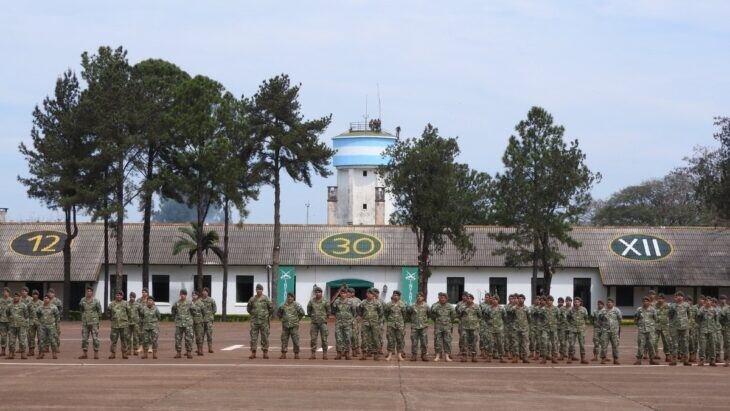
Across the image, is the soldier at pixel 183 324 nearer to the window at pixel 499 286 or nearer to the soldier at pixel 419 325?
the soldier at pixel 419 325

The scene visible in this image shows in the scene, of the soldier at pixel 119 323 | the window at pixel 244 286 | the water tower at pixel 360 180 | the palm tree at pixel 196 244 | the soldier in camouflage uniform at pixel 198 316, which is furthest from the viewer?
the water tower at pixel 360 180

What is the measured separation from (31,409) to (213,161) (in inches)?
1683

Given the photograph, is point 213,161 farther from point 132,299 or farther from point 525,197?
point 132,299

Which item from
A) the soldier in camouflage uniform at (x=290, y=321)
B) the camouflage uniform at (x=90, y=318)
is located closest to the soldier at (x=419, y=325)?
the soldier in camouflage uniform at (x=290, y=321)

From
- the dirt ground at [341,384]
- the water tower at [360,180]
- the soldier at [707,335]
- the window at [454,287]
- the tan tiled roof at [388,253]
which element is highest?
the water tower at [360,180]

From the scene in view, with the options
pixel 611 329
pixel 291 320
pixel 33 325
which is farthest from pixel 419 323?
pixel 33 325

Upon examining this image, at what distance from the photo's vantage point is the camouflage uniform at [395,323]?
108ft

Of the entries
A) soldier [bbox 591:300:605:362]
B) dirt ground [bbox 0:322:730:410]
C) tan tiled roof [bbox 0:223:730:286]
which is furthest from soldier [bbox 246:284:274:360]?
tan tiled roof [bbox 0:223:730:286]

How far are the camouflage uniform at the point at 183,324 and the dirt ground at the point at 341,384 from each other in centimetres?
59

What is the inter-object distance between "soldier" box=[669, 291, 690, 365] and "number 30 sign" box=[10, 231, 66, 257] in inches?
1836

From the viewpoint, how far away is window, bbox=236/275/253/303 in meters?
72.2

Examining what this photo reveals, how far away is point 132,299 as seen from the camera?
32.4 metres

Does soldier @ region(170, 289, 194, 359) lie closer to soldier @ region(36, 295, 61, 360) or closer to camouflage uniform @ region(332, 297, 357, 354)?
soldier @ region(36, 295, 61, 360)

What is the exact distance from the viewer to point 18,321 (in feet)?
107
